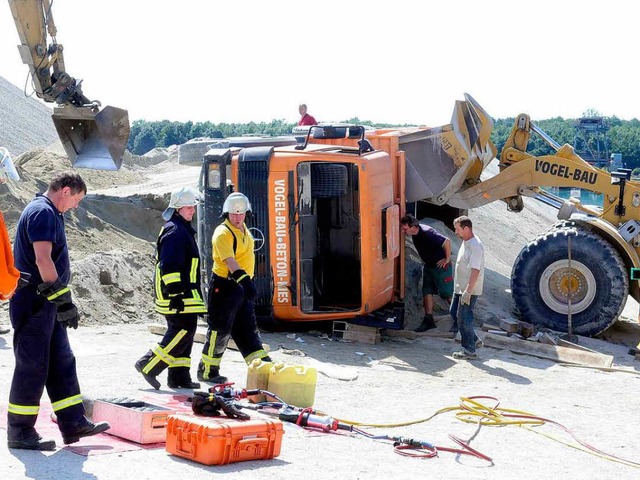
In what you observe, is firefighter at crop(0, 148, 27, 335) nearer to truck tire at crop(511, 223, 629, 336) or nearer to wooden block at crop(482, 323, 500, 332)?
wooden block at crop(482, 323, 500, 332)

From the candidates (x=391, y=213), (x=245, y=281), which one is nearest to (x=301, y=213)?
(x=391, y=213)

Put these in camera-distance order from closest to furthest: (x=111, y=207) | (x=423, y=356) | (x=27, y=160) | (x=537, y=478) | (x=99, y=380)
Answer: (x=537, y=478), (x=99, y=380), (x=423, y=356), (x=111, y=207), (x=27, y=160)

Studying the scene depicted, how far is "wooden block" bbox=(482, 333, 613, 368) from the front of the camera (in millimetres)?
12086

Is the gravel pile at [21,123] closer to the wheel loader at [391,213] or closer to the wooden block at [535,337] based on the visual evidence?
the wheel loader at [391,213]

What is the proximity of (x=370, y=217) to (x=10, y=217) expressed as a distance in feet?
17.7

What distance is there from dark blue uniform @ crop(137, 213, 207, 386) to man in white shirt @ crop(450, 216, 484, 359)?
3577mm

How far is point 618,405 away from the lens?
32.7 feet

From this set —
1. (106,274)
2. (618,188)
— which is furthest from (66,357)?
(618,188)

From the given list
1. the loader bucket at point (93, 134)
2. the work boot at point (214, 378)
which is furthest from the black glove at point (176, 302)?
the loader bucket at point (93, 134)

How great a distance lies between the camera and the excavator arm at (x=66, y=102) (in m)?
12.9

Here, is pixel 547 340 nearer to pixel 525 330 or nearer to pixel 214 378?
pixel 525 330

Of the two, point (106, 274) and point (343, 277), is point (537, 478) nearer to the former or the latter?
point (343, 277)

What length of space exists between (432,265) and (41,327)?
7.54 metres

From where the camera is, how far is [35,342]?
689cm
